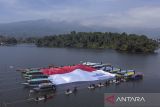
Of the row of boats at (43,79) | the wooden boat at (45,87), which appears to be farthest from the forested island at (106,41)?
the wooden boat at (45,87)

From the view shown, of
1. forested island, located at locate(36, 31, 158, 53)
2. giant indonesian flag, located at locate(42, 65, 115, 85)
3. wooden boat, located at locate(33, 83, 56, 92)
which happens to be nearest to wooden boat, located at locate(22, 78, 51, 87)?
giant indonesian flag, located at locate(42, 65, 115, 85)

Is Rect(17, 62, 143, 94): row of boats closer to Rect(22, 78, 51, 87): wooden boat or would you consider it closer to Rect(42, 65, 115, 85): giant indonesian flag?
Rect(22, 78, 51, 87): wooden boat

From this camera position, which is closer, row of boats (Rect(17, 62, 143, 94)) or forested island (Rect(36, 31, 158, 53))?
row of boats (Rect(17, 62, 143, 94))

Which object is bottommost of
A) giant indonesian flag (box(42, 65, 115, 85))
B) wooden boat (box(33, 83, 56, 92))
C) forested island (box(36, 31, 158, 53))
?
wooden boat (box(33, 83, 56, 92))

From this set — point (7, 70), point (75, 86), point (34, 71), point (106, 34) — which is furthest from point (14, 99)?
point (106, 34)

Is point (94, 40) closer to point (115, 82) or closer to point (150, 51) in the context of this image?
point (150, 51)

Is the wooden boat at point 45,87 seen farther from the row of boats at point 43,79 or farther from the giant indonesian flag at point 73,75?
the giant indonesian flag at point 73,75

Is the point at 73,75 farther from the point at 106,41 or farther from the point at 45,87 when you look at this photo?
the point at 106,41
